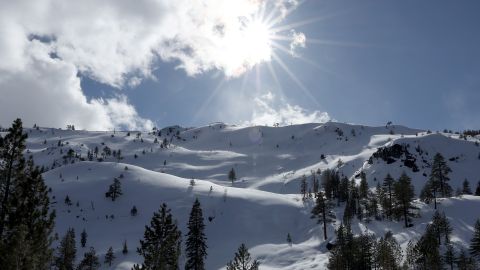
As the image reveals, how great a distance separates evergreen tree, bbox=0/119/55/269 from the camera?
26.6m

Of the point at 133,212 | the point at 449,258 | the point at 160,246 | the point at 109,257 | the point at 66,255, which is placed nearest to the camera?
the point at 160,246

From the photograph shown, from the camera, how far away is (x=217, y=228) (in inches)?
4257

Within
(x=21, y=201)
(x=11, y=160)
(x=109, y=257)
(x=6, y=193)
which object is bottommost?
(x=109, y=257)

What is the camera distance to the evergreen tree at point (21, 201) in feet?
87.2

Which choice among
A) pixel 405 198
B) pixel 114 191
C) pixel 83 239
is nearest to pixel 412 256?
pixel 405 198

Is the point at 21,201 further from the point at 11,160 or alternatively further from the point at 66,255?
the point at 66,255

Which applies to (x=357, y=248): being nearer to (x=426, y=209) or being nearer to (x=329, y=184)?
(x=426, y=209)

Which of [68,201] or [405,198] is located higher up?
[405,198]

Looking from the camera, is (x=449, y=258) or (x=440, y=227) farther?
(x=440, y=227)

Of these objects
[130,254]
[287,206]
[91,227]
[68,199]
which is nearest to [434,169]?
[287,206]

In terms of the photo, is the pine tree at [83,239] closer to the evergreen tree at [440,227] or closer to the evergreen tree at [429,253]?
the evergreen tree at [429,253]

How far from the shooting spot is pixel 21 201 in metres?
27.5

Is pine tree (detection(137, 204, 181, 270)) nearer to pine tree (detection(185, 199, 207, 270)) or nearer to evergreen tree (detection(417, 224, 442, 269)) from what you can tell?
pine tree (detection(185, 199, 207, 270))

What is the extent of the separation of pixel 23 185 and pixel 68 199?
112 metres
